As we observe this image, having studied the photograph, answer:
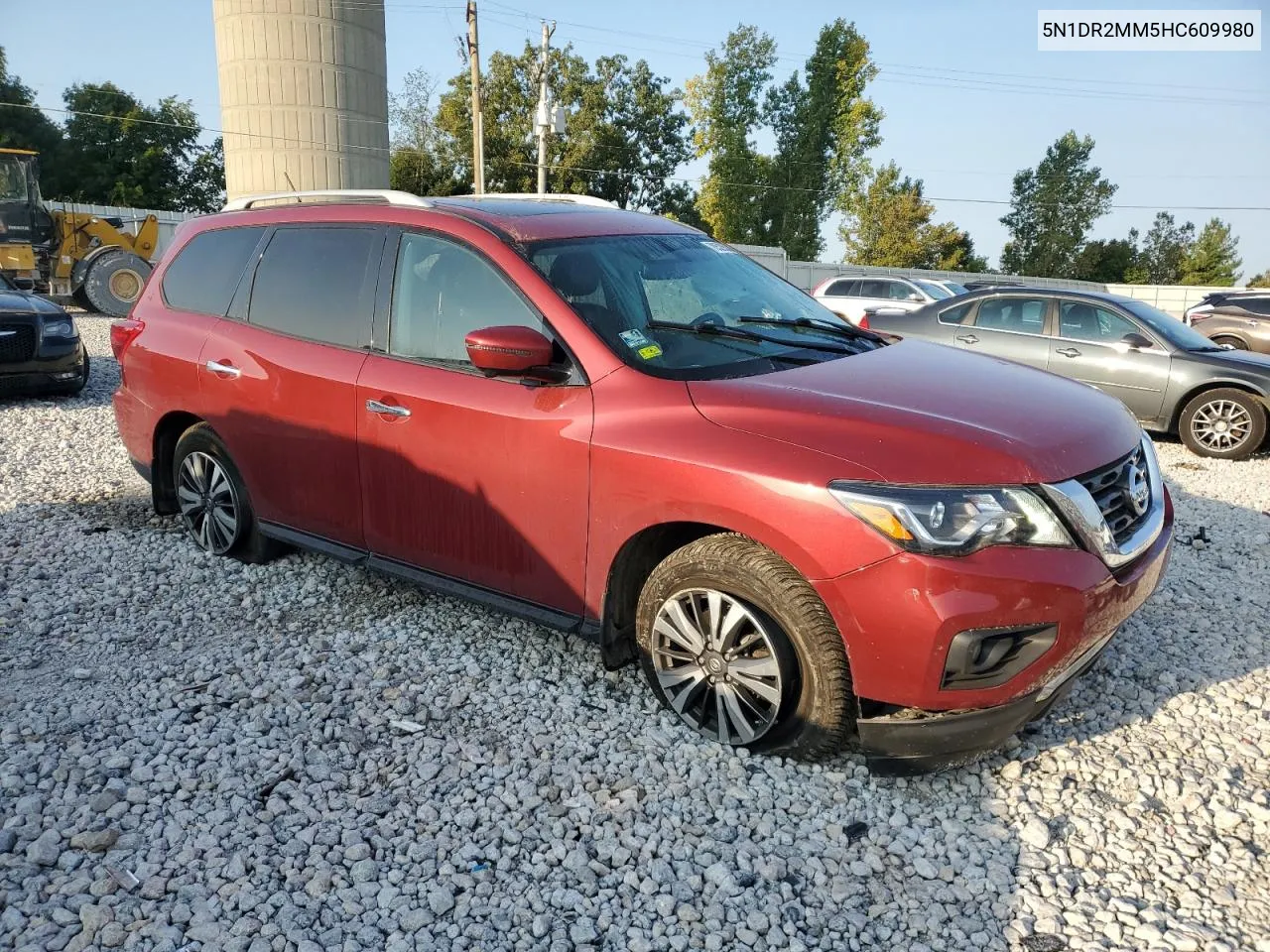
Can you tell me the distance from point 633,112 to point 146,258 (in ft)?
122

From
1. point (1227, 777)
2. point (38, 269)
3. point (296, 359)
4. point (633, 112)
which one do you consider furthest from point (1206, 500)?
point (633, 112)

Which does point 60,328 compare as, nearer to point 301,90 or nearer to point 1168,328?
point 1168,328

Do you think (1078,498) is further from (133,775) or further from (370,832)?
(133,775)

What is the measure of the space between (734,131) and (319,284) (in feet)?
156

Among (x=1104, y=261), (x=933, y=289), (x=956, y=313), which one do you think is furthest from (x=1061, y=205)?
(x=956, y=313)

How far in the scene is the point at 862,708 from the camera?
288 centimetres

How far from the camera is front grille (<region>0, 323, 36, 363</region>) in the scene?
9258 mm

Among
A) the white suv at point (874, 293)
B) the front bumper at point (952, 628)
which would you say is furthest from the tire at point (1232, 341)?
the front bumper at point (952, 628)

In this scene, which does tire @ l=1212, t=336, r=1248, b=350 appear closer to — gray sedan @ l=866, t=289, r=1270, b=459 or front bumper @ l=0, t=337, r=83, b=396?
gray sedan @ l=866, t=289, r=1270, b=459

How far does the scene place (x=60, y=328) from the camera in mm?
9586

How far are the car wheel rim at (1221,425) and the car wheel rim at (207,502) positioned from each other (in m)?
8.59

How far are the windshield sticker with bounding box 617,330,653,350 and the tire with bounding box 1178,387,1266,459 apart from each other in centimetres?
756

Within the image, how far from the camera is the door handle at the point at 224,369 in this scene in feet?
14.7

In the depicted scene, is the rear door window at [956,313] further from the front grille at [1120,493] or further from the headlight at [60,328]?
the headlight at [60,328]
